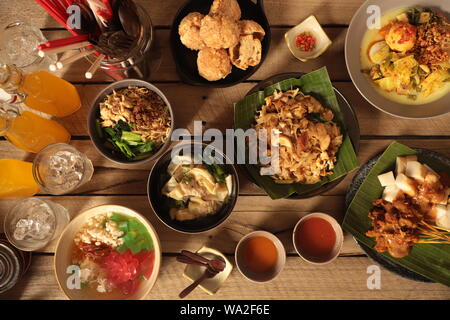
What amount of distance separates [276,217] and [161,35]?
122cm

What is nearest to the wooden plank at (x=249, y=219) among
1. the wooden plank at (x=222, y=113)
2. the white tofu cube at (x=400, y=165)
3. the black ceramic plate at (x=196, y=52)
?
the white tofu cube at (x=400, y=165)

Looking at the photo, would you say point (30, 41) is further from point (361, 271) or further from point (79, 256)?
point (361, 271)

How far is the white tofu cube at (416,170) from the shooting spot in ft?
5.82

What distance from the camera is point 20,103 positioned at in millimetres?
1921

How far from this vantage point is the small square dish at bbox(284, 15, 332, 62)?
1920 mm

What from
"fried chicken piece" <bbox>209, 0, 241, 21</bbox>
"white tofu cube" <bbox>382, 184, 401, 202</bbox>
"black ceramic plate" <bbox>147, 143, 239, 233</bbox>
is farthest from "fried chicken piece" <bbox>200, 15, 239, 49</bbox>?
"white tofu cube" <bbox>382, 184, 401, 202</bbox>

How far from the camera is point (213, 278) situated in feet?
6.14

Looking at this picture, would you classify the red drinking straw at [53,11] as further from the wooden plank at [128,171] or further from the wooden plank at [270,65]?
the wooden plank at [128,171]

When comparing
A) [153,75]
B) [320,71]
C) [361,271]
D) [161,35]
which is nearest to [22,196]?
[153,75]

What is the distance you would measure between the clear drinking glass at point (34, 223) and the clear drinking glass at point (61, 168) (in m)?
0.12

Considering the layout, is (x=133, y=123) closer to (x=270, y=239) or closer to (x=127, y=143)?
(x=127, y=143)

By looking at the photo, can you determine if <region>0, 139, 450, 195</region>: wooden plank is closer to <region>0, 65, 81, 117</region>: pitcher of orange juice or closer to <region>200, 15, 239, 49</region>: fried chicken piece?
<region>0, 65, 81, 117</region>: pitcher of orange juice

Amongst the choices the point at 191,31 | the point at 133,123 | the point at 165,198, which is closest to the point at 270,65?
the point at 191,31

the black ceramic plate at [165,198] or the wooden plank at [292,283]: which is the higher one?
A: the black ceramic plate at [165,198]
